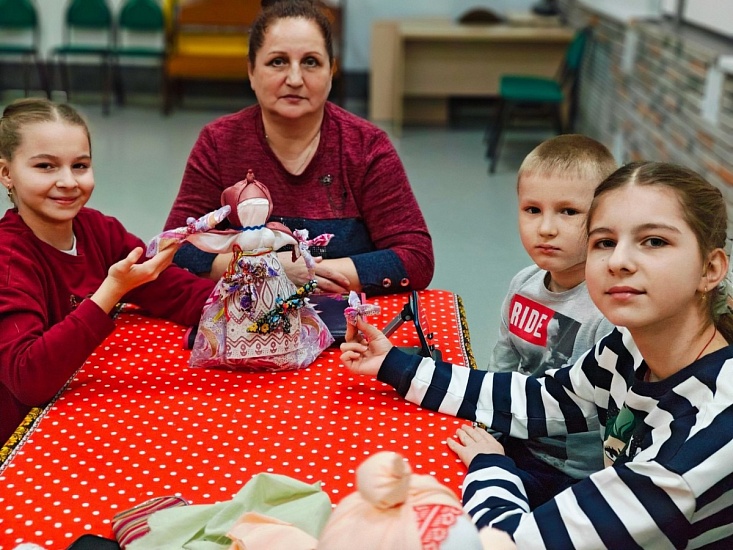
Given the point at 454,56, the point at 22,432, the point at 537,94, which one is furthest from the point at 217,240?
the point at 454,56

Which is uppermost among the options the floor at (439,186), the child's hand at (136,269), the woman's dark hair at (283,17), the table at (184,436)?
the woman's dark hair at (283,17)

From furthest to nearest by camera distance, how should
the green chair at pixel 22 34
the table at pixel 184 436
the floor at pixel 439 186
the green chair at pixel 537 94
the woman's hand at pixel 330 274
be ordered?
the green chair at pixel 22 34, the green chair at pixel 537 94, the floor at pixel 439 186, the woman's hand at pixel 330 274, the table at pixel 184 436

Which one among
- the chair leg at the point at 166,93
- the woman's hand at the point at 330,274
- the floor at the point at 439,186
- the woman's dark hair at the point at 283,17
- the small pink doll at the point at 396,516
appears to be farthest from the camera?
the chair leg at the point at 166,93

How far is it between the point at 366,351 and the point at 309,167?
0.69 metres

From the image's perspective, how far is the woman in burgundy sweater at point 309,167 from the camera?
219 cm

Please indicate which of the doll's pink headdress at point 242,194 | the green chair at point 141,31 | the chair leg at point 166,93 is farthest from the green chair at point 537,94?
the doll's pink headdress at point 242,194

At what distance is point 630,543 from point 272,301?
2.64 feet

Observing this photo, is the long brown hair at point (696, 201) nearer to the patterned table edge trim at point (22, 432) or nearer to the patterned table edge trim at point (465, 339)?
the patterned table edge trim at point (465, 339)

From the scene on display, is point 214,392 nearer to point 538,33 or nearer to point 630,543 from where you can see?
point 630,543

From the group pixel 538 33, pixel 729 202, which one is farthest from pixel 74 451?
pixel 538 33

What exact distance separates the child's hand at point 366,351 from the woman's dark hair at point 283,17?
2.75 ft

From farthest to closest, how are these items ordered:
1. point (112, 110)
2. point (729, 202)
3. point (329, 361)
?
point (112, 110), point (729, 202), point (329, 361)

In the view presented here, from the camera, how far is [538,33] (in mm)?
7082

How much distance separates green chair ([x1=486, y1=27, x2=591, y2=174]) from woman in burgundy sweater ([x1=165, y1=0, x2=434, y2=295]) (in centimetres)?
408
